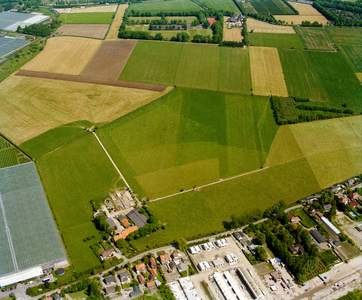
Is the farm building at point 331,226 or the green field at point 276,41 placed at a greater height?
the green field at point 276,41

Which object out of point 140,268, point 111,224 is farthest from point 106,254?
point 140,268

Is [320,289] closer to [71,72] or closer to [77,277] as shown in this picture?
[77,277]

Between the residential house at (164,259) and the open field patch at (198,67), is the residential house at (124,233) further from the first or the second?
the open field patch at (198,67)

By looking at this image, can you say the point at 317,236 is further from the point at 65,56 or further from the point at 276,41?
the point at 65,56

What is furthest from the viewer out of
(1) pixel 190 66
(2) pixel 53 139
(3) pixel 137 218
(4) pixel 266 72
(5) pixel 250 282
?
(1) pixel 190 66

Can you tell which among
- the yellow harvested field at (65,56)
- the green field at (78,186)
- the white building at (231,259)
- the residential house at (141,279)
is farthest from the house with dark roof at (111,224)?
the yellow harvested field at (65,56)

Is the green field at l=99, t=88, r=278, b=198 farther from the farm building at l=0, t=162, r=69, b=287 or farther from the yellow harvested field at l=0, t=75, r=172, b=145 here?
the farm building at l=0, t=162, r=69, b=287

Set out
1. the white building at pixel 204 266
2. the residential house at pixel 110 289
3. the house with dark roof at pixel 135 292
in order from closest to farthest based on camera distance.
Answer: the house with dark roof at pixel 135 292, the residential house at pixel 110 289, the white building at pixel 204 266
